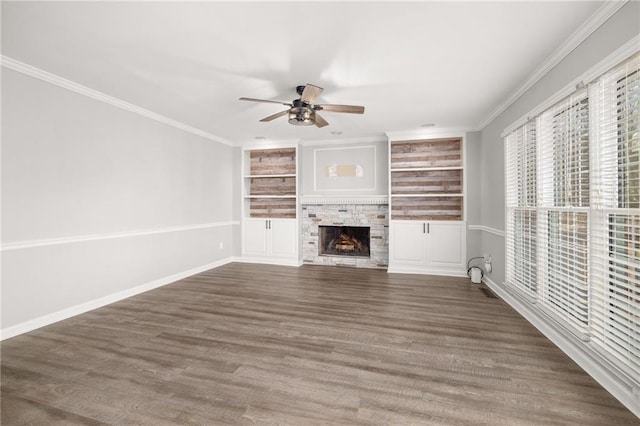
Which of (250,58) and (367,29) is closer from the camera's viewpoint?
(367,29)

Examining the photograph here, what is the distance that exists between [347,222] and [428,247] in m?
1.61

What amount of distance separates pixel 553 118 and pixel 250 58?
112 inches

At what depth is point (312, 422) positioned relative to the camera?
162 centimetres

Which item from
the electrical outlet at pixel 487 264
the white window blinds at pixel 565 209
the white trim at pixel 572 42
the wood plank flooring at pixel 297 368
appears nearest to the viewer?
the wood plank flooring at pixel 297 368

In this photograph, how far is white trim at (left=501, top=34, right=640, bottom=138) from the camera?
170 cm

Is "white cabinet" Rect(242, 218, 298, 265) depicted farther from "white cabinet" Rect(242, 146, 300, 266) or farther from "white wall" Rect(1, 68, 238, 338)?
"white wall" Rect(1, 68, 238, 338)

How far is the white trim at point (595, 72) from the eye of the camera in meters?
1.70

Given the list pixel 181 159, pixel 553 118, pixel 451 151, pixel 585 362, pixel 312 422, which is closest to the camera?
pixel 312 422

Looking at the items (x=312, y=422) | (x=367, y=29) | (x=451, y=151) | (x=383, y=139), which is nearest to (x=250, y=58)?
(x=367, y=29)

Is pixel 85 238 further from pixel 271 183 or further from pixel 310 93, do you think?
pixel 271 183

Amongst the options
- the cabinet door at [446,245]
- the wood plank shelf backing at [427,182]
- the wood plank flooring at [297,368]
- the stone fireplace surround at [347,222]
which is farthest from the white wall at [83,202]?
the cabinet door at [446,245]

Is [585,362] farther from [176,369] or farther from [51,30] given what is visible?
[51,30]

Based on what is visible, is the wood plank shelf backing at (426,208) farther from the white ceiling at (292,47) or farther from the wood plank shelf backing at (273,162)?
the wood plank shelf backing at (273,162)

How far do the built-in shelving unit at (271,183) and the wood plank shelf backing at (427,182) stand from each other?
2084 mm
